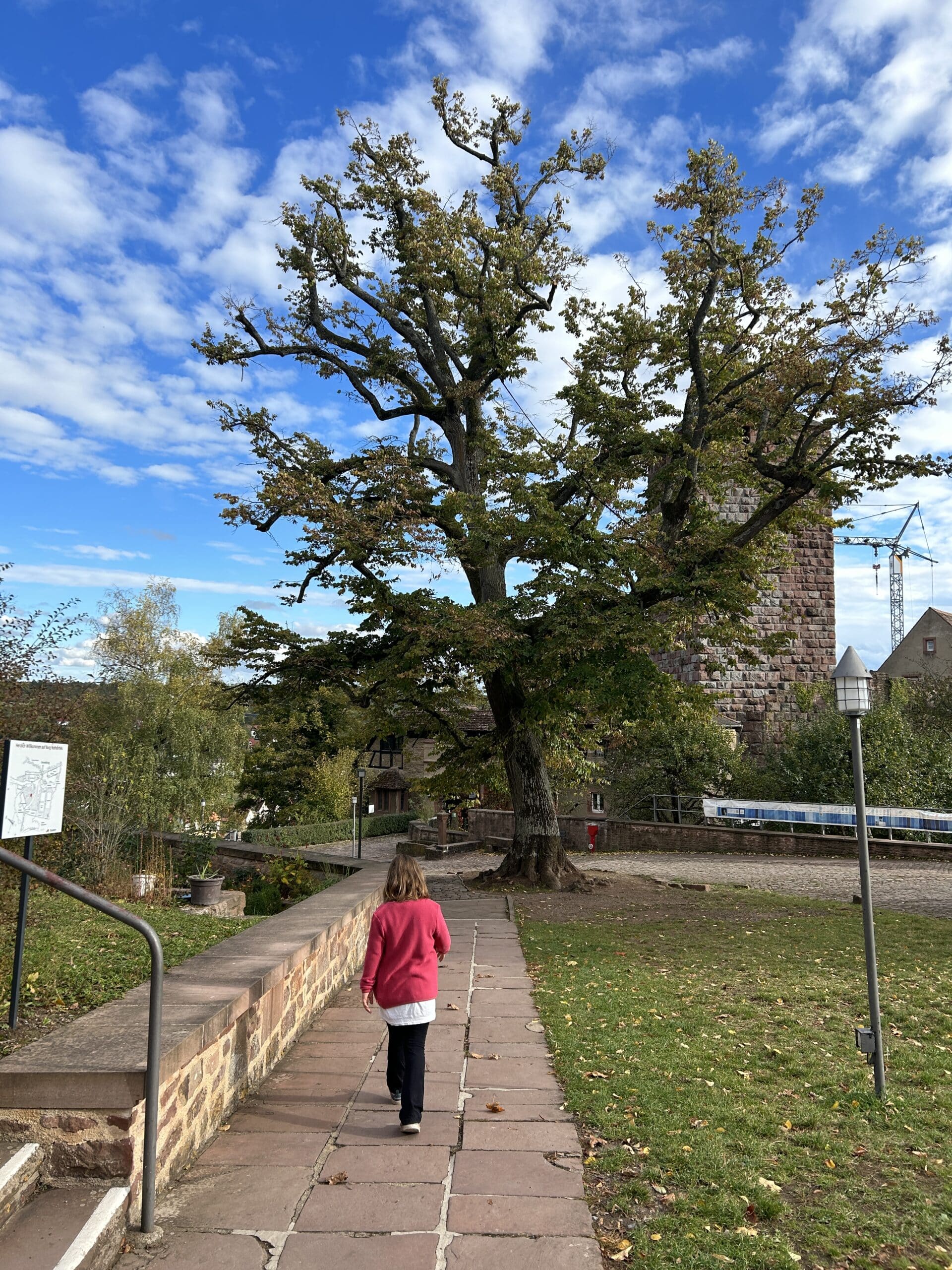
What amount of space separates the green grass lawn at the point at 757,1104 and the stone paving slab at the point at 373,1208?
0.68 m

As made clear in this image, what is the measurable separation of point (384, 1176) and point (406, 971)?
3.08 feet

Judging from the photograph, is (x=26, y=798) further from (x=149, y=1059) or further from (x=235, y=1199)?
(x=235, y=1199)

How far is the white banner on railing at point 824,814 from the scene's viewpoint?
2055 centimetres

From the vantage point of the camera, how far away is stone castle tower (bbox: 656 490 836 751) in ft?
87.5

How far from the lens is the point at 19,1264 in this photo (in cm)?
292

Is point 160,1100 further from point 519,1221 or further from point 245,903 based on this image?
point 245,903

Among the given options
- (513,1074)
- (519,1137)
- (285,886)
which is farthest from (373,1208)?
(285,886)

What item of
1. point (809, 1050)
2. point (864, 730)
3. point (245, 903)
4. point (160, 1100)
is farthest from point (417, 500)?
point (864, 730)

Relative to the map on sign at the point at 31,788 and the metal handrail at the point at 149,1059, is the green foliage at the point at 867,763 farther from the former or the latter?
the metal handrail at the point at 149,1059

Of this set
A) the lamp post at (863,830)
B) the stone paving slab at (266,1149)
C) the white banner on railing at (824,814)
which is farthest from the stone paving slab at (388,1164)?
the white banner on railing at (824,814)

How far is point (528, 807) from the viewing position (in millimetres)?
15992

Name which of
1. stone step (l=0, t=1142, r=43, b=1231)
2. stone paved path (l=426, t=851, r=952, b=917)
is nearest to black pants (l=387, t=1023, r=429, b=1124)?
stone step (l=0, t=1142, r=43, b=1231)

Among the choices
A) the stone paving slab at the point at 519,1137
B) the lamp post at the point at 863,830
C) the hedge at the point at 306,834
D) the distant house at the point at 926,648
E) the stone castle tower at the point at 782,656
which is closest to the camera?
the stone paving slab at the point at 519,1137

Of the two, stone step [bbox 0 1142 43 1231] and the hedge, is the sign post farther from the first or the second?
the hedge
